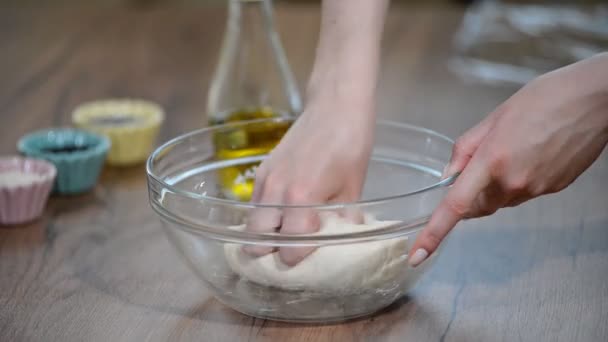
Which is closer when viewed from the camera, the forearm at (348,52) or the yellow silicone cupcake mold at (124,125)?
the forearm at (348,52)

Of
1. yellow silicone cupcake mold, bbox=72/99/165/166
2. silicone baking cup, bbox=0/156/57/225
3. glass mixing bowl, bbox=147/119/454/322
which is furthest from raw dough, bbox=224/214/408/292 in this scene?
yellow silicone cupcake mold, bbox=72/99/165/166

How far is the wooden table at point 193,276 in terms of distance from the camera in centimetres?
80

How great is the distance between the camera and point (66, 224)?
3.48 ft

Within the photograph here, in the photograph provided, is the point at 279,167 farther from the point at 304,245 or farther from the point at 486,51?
the point at 486,51

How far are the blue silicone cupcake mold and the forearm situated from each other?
379mm

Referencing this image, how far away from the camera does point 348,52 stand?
901 millimetres

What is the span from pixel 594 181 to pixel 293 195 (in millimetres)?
549

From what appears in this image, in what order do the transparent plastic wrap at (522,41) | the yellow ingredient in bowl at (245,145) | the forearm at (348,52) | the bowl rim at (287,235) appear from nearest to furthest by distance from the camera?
the bowl rim at (287,235), the forearm at (348,52), the yellow ingredient in bowl at (245,145), the transparent plastic wrap at (522,41)

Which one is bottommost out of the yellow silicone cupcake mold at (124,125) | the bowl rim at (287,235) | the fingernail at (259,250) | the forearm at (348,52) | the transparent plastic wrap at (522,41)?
the transparent plastic wrap at (522,41)

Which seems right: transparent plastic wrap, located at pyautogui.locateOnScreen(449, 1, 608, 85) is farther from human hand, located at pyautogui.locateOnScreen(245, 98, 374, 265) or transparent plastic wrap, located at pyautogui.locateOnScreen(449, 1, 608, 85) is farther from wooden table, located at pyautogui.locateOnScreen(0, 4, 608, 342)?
human hand, located at pyautogui.locateOnScreen(245, 98, 374, 265)

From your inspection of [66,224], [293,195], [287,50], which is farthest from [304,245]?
[287,50]

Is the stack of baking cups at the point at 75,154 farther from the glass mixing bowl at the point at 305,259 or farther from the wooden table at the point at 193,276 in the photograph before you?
the glass mixing bowl at the point at 305,259

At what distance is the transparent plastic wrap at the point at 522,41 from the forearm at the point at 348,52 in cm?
75

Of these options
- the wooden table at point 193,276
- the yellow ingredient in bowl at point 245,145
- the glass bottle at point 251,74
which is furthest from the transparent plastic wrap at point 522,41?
the yellow ingredient in bowl at point 245,145
